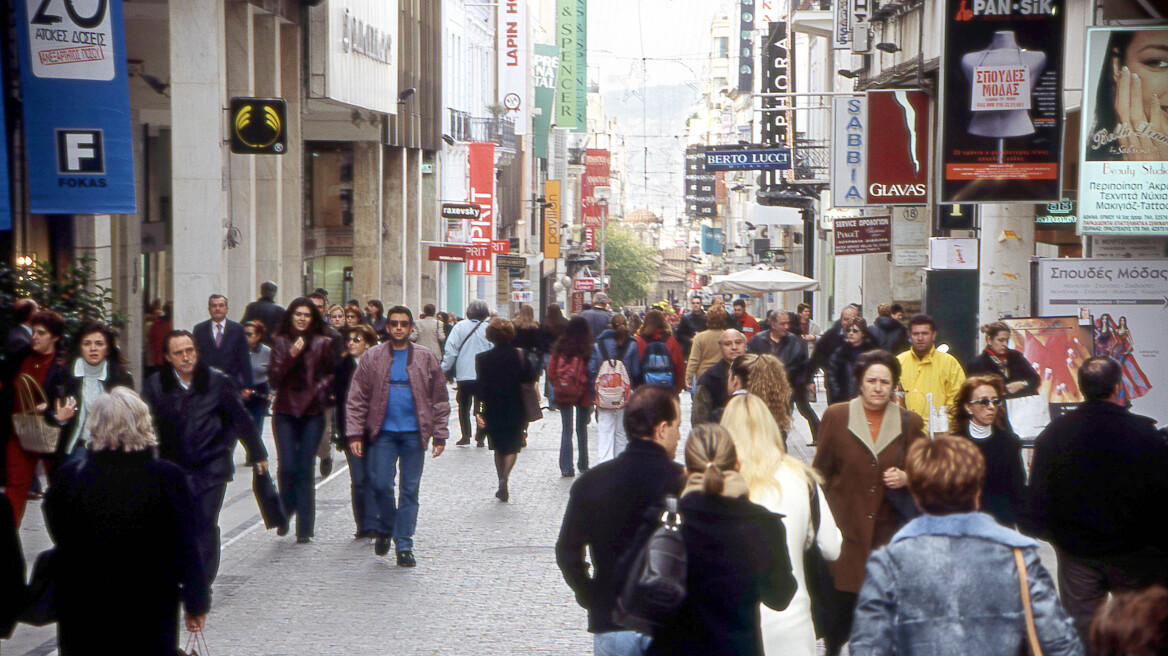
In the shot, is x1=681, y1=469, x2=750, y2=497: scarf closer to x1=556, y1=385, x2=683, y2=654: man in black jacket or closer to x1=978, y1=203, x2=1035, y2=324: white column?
x1=556, y1=385, x2=683, y2=654: man in black jacket

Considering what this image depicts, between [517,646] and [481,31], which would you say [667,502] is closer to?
[517,646]

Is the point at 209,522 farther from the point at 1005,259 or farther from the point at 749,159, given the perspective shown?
the point at 749,159

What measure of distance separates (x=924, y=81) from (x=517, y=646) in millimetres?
16605

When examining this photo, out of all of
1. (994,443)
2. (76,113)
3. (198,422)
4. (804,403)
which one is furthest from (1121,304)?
(76,113)

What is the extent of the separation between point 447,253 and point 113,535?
34603mm

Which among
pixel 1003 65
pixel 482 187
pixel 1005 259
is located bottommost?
pixel 1005 259

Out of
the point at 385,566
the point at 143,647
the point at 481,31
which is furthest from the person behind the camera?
the point at 481,31

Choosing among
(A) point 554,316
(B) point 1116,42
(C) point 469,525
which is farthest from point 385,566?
(A) point 554,316

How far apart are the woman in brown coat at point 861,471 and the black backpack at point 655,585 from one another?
8.23ft

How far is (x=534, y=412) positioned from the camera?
13977 millimetres

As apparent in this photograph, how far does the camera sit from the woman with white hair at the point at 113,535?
18.0 ft

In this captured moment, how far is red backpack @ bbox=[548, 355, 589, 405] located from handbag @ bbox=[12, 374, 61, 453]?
640 cm

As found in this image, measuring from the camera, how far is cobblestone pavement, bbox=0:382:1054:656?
8.08 meters

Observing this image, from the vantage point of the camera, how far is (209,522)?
27.1 ft
